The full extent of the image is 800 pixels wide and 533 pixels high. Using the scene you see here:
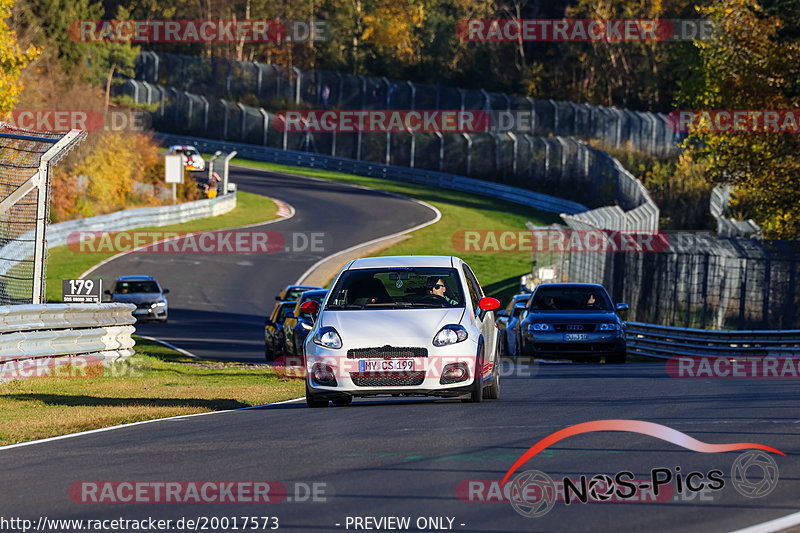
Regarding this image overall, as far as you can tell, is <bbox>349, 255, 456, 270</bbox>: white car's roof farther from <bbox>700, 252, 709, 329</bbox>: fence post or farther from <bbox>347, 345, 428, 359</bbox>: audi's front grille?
<bbox>700, 252, 709, 329</bbox>: fence post

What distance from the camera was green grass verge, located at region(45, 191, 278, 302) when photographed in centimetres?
4444

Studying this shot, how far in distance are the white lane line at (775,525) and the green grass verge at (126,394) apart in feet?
23.5

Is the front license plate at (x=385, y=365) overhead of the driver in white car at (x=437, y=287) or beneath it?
beneath

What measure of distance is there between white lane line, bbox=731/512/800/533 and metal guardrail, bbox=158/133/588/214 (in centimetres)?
5474

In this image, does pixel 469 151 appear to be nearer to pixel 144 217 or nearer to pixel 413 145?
pixel 413 145

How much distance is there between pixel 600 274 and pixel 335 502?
27.4 meters

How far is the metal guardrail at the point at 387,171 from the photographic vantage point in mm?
66569

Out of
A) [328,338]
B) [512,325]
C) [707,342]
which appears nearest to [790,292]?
[707,342]

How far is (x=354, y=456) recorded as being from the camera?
10008mm

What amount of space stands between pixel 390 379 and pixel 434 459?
12.3 feet

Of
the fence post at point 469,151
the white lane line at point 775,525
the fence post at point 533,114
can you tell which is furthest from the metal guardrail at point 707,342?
the fence post at point 533,114

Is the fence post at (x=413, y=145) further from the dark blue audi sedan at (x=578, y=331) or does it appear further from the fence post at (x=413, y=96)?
the dark blue audi sedan at (x=578, y=331)

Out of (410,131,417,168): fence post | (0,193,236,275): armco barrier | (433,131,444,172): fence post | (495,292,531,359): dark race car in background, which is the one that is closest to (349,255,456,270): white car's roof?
(495,292,531,359): dark race car in background

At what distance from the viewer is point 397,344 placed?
530 inches
